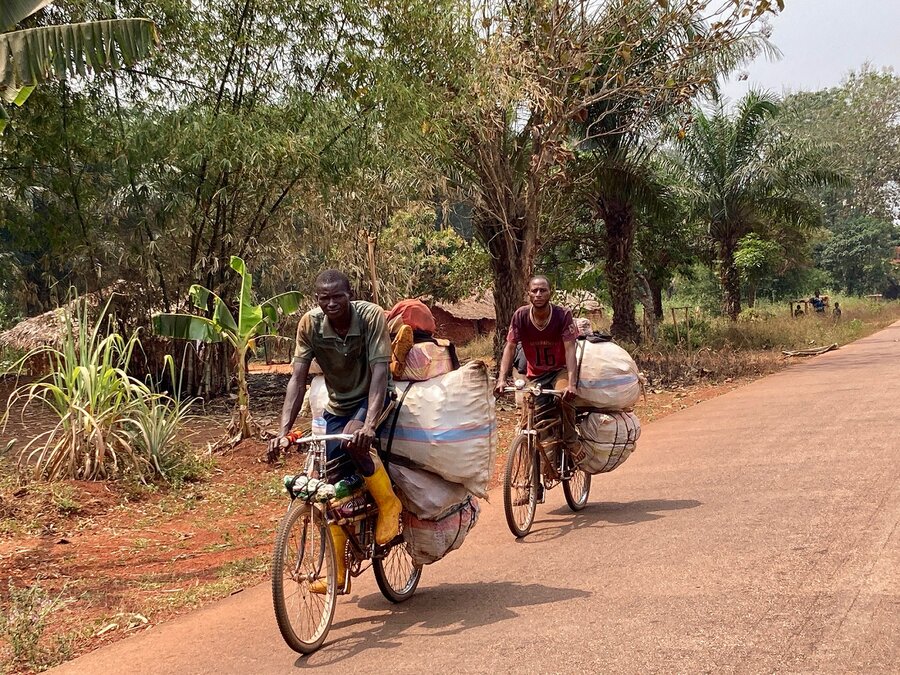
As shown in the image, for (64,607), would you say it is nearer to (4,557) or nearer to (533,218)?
(4,557)

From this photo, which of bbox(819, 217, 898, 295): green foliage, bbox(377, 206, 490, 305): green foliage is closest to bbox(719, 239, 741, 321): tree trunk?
bbox(377, 206, 490, 305): green foliage

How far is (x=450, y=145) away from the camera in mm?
15352

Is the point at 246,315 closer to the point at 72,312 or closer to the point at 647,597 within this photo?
the point at 72,312

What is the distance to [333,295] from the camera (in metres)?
4.61

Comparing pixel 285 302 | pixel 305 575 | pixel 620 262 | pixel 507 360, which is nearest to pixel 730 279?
pixel 620 262

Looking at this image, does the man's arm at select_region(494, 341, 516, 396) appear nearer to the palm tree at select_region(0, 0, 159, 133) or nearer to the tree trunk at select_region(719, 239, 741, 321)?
the palm tree at select_region(0, 0, 159, 133)

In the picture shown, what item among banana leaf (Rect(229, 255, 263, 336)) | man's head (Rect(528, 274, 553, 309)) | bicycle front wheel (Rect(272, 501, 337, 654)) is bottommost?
bicycle front wheel (Rect(272, 501, 337, 654))

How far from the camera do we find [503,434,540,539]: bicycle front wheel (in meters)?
6.27

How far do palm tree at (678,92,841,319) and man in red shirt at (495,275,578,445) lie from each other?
19.8m

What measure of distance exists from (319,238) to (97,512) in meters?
11.2

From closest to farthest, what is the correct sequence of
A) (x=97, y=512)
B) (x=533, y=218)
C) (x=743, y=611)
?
(x=743, y=611), (x=97, y=512), (x=533, y=218)

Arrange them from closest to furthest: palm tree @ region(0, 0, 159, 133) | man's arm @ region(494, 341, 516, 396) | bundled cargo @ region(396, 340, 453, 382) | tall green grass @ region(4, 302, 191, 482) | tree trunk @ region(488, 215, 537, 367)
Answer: bundled cargo @ region(396, 340, 453, 382), man's arm @ region(494, 341, 516, 396), palm tree @ region(0, 0, 159, 133), tall green grass @ region(4, 302, 191, 482), tree trunk @ region(488, 215, 537, 367)

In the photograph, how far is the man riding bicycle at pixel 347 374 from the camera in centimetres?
459

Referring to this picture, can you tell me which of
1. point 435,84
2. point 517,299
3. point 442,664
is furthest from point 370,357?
point 517,299
